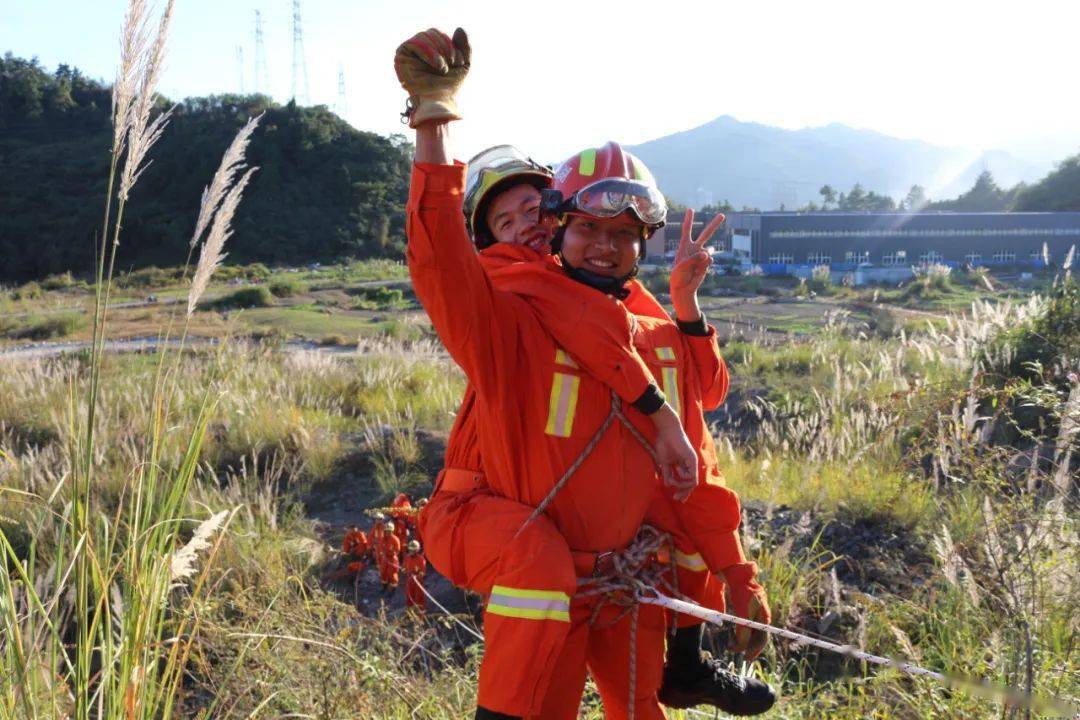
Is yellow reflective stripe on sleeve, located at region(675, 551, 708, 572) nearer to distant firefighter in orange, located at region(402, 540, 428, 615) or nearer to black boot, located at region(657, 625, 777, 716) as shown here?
black boot, located at region(657, 625, 777, 716)

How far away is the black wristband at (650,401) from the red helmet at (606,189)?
0.43 m

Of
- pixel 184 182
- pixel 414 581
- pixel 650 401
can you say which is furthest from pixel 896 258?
pixel 184 182

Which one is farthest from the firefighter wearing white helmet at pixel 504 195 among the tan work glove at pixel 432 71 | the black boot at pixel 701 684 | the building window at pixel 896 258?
the building window at pixel 896 258

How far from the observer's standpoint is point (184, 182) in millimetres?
59031

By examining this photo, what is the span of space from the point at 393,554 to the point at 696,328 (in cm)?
265

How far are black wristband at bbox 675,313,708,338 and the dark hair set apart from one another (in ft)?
2.18

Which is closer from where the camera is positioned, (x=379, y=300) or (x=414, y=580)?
(x=414, y=580)

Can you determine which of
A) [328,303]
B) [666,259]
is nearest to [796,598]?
[328,303]

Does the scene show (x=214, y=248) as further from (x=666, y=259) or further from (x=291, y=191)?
(x=291, y=191)

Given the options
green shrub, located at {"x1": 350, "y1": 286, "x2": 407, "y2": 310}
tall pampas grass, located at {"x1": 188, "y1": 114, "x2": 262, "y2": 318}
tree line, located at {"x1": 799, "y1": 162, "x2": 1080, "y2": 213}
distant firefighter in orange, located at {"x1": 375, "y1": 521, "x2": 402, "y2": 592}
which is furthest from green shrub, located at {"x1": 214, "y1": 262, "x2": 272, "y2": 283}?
tall pampas grass, located at {"x1": 188, "y1": 114, "x2": 262, "y2": 318}

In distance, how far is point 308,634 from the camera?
3.28 meters

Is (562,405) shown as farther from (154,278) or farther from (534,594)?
(154,278)

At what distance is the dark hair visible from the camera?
2682 mm

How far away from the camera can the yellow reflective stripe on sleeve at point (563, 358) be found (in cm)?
210
